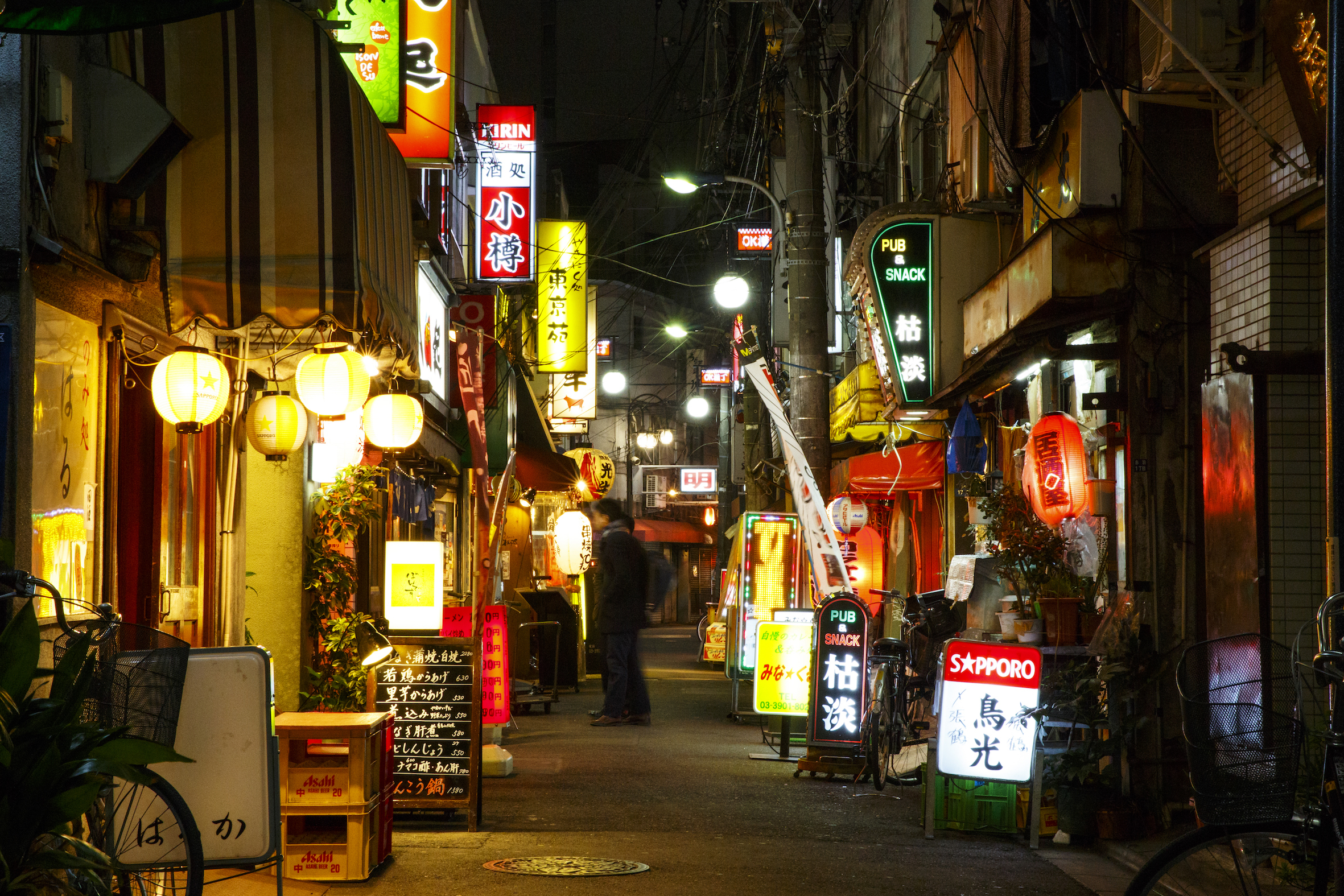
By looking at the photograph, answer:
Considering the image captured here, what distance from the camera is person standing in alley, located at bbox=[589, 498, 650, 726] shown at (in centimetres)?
1480

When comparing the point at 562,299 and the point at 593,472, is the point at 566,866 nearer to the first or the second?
the point at 562,299

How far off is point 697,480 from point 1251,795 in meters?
39.4

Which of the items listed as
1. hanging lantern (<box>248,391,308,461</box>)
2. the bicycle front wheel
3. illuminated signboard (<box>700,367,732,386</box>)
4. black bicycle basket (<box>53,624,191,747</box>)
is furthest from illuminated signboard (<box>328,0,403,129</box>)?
illuminated signboard (<box>700,367,732,386</box>)

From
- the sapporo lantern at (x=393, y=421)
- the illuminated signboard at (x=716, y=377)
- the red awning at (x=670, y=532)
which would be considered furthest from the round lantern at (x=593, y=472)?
the red awning at (x=670, y=532)

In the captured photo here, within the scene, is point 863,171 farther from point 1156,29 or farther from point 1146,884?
point 1146,884

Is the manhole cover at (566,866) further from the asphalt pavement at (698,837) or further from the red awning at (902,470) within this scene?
the red awning at (902,470)

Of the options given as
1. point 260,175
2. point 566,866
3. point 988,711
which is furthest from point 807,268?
point 566,866

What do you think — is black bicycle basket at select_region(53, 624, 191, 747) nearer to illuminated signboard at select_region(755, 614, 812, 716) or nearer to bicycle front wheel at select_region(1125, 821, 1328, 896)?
bicycle front wheel at select_region(1125, 821, 1328, 896)

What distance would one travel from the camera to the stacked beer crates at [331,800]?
719 centimetres

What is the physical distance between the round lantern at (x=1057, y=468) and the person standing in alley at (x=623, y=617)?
5.71 m

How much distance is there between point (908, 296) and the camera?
13945 mm

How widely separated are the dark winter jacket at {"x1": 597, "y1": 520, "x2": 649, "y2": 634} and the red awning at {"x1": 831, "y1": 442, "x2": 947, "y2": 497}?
443 cm

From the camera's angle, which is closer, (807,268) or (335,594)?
(335,594)

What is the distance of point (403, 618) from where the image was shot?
12.2m
